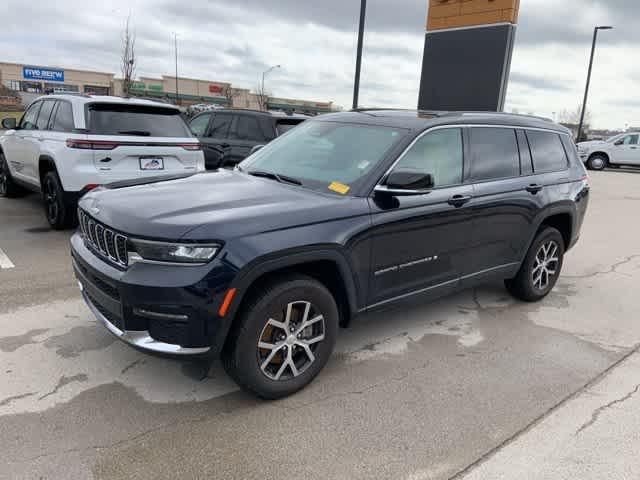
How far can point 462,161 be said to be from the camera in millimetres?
3893

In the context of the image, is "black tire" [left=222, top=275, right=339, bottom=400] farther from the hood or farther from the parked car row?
the parked car row

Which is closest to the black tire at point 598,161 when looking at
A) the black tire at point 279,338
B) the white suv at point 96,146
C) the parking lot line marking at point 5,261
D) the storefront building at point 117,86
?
the white suv at point 96,146

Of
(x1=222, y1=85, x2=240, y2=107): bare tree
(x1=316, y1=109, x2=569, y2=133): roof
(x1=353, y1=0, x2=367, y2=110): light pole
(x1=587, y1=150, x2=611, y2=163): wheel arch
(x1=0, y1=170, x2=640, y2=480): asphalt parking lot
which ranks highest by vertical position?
(x1=222, y1=85, x2=240, y2=107): bare tree

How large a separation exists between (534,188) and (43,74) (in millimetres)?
82030

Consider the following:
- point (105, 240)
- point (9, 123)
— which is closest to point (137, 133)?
point (9, 123)

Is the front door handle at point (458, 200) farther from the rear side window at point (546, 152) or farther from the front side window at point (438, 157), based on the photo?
the rear side window at point (546, 152)

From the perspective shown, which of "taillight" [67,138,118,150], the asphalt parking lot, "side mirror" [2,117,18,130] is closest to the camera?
the asphalt parking lot

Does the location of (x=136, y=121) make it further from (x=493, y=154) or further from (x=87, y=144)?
(x=493, y=154)

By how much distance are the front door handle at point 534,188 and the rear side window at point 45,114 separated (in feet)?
19.9

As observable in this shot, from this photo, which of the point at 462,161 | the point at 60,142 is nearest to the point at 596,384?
the point at 462,161

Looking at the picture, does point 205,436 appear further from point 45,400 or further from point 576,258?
point 576,258

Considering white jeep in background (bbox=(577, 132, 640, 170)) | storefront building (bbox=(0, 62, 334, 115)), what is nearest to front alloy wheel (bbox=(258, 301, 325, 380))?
white jeep in background (bbox=(577, 132, 640, 170))

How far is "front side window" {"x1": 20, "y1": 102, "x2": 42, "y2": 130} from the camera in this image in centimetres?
710

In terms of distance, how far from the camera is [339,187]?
129 inches
